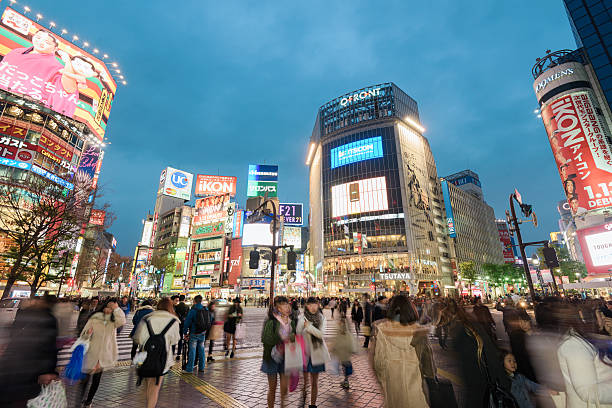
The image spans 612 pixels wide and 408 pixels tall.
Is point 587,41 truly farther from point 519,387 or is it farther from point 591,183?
point 519,387

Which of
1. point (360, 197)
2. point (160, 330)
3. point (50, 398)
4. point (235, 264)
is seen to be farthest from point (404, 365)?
point (235, 264)

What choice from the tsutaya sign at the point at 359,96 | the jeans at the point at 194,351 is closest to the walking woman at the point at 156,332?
the jeans at the point at 194,351

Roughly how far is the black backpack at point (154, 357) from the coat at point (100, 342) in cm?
164

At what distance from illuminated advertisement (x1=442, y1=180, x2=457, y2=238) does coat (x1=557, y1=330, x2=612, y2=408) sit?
8781cm

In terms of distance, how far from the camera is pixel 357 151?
72500mm

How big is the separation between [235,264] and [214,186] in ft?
72.1

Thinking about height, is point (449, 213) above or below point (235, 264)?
above

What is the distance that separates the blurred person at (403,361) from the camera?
127 inches

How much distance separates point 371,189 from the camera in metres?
67.9

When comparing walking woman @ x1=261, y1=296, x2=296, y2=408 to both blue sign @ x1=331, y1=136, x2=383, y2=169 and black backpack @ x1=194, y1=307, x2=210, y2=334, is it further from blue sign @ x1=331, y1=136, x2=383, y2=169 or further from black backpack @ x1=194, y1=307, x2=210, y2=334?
blue sign @ x1=331, y1=136, x2=383, y2=169

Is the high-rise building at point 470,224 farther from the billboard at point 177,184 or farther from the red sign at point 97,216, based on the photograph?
the red sign at point 97,216

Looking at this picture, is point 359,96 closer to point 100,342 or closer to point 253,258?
point 253,258

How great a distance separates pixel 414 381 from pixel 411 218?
64.7 metres

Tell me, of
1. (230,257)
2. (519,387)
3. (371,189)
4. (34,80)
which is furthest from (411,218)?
(34,80)
